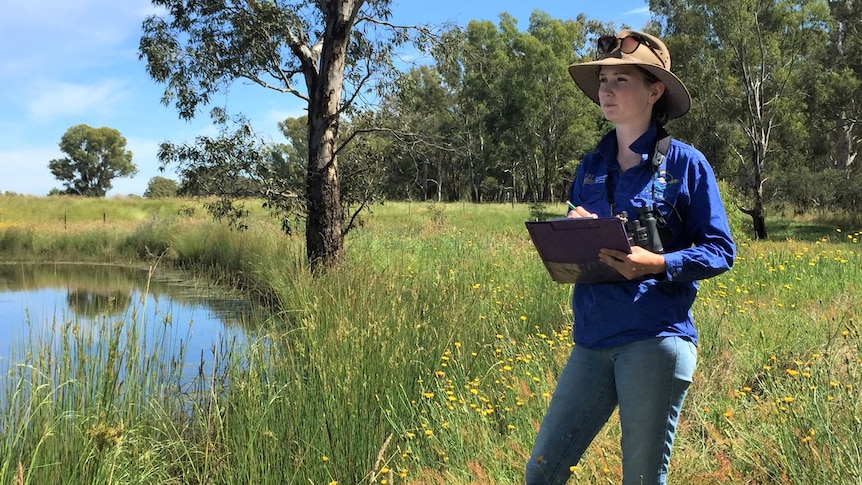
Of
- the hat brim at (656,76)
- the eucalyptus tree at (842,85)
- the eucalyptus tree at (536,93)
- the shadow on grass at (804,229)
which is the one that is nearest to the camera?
the hat brim at (656,76)

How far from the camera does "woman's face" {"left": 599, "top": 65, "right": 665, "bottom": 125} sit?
1.81m

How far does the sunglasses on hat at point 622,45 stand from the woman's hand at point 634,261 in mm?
602

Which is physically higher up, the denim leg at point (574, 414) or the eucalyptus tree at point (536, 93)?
the eucalyptus tree at point (536, 93)

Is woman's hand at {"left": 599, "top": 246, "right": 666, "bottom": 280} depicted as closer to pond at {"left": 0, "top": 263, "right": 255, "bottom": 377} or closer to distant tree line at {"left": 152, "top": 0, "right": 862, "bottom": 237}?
pond at {"left": 0, "top": 263, "right": 255, "bottom": 377}

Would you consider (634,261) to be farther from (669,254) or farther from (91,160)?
(91,160)

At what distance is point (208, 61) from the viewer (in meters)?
10.9

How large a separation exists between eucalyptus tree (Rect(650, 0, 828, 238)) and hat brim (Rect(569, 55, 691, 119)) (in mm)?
20214

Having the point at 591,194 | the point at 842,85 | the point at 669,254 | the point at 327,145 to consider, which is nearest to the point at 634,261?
the point at 669,254

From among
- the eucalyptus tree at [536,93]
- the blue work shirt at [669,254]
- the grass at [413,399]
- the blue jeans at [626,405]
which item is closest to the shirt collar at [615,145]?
the blue work shirt at [669,254]

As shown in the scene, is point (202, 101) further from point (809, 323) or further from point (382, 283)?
point (809, 323)

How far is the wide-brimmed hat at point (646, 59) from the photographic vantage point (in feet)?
5.84

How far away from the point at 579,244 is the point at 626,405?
456 millimetres

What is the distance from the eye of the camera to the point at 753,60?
21.6 m

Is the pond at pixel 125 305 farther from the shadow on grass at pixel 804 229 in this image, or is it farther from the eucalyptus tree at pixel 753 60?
the eucalyptus tree at pixel 753 60
